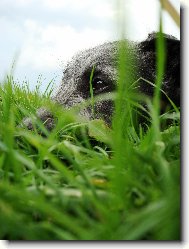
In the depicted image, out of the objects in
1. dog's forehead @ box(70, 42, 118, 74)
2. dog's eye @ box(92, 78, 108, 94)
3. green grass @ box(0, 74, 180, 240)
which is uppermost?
dog's forehead @ box(70, 42, 118, 74)

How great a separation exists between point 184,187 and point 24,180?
344mm

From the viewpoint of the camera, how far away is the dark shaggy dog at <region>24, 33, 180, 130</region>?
2.02 m

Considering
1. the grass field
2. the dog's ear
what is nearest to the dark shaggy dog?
the dog's ear

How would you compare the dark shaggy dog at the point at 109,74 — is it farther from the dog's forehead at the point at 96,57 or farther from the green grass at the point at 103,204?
the green grass at the point at 103,204

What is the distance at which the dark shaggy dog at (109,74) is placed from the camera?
2018 mm

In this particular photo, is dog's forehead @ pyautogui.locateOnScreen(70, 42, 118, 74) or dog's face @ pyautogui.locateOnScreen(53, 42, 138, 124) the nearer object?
dog's face @ pyautogui.locateOnScreen(53, 42, 138, 124)

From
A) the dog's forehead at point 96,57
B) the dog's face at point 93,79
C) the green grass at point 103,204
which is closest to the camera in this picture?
the green grass at point 103,204

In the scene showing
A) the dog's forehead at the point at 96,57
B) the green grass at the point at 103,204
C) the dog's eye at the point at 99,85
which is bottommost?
the green grass at the point at 103,204


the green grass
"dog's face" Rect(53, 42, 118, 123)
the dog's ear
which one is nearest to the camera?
the green grass

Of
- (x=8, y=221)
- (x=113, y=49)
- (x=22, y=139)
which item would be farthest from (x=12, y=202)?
(x=113, y=49)

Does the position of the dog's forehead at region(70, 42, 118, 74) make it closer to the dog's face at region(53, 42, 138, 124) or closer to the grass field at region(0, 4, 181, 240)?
the dog's face at region(53, 42, 138, 124)

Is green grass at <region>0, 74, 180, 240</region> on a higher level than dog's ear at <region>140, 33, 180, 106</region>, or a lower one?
lower

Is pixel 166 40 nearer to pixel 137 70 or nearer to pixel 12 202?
pixel 137 70

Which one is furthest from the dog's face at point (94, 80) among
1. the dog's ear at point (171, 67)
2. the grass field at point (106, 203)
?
the grass field at point (106, 203)
